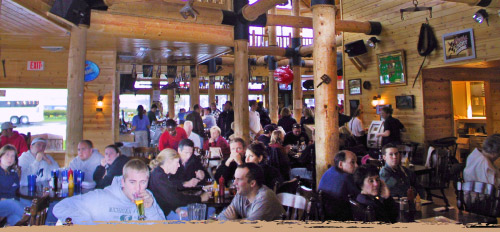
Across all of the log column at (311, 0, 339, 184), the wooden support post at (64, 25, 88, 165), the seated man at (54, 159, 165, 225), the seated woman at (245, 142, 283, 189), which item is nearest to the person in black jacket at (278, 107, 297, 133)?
the log column at (311, 0, 339, 184)

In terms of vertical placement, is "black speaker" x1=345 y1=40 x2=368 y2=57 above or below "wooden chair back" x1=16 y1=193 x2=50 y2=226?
above

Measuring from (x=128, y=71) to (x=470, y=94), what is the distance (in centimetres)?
1208

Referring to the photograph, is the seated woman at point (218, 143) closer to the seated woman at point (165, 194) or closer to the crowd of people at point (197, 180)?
the crowd of people at point (197, 180)

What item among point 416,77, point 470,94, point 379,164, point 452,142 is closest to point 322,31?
point 379,164

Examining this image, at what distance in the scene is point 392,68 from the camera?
377 inches

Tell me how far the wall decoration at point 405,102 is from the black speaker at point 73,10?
24.2ft

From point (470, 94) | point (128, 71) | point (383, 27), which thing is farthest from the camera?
point (128, 71)

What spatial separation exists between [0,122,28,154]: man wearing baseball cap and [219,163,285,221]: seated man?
5.27m

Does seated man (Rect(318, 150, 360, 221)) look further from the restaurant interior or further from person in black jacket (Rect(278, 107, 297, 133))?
person in black jacket (Rect(278, 107, 297, 133))

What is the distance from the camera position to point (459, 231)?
4.84 feet

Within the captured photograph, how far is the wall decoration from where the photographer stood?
899 centimetres

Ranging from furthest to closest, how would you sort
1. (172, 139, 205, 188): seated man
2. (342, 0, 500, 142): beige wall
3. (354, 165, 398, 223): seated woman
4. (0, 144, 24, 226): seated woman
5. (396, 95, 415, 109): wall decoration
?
1. (396, 95, 415, 109): wall decoration
2. (342, 0, 500, 142): beige wall
3. (172, 139, 205, 188): seated man
4. (0, 144, 24, 226): seated woman
5. (354, 165, 398, 223): seated woman

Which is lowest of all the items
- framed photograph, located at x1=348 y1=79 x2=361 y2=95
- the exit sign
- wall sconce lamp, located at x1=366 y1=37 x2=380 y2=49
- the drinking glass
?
the drinking glass

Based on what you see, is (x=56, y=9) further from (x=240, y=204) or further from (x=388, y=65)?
(x=388, y=65)
